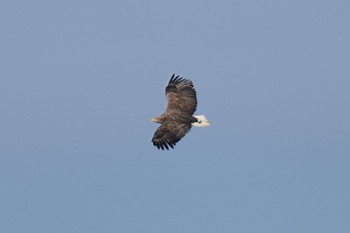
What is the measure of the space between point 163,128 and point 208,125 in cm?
298

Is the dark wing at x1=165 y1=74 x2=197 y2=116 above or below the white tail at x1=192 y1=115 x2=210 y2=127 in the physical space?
above

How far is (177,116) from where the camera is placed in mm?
99625

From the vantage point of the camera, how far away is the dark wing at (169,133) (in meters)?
97.2

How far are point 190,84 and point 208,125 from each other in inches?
223

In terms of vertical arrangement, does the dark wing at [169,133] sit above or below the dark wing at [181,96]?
below

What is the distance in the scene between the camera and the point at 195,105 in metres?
101

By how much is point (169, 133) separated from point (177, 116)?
2238 mm

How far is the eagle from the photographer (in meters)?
97.6

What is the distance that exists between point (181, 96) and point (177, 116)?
7.97 ft

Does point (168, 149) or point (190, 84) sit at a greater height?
point (190, 84)

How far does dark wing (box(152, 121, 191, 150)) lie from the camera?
97250 mm

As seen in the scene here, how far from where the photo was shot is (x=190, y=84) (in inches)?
4028

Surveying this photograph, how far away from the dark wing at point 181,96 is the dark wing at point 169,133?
1.95 meters

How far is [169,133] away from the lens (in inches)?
3848
